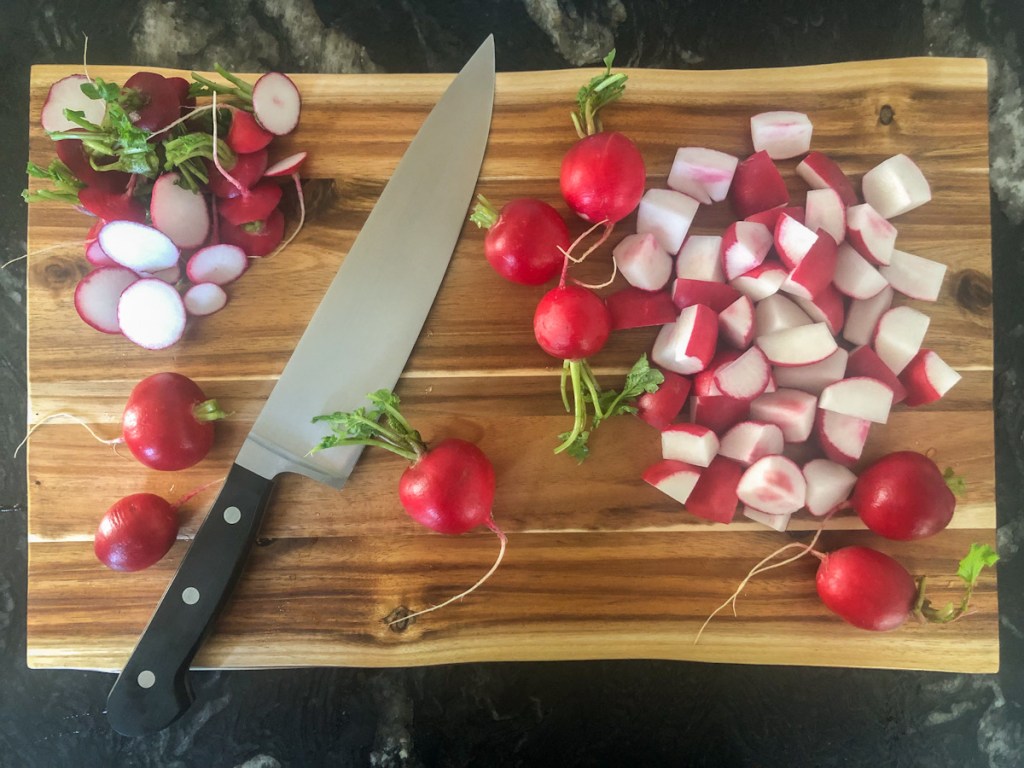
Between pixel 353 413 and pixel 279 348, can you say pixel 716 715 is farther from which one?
pixel 279 348

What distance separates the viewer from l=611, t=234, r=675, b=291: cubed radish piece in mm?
1240

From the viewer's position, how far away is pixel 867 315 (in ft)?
4.14

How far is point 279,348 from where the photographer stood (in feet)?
4.20

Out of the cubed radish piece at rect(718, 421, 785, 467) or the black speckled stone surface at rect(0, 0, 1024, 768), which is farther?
the black speckled stone surface at rect(0, 0, 1024, 768)

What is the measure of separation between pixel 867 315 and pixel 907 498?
12.8 inches

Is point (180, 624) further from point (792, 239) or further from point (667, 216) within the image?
point (792, 239)

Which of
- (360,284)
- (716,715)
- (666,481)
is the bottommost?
(716,715)

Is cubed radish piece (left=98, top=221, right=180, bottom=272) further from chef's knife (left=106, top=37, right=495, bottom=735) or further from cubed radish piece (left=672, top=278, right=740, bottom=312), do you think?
cubed radish piece (left=672, top=278, right=740, bottom=312)

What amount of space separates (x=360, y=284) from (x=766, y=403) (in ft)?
2.44

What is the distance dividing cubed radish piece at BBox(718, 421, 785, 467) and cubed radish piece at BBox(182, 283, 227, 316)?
36.8 inches

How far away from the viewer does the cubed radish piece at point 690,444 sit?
3.99 ft

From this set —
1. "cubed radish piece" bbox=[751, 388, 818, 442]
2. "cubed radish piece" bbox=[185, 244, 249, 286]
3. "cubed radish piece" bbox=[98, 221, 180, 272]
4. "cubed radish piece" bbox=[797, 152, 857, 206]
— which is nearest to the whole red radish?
"cubed radish piece" bbox=[751, 388, 818, 442]

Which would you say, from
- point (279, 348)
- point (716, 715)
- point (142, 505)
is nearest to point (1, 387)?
point (142, 505)

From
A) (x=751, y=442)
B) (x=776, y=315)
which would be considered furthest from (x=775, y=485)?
(x=776, y=315)
